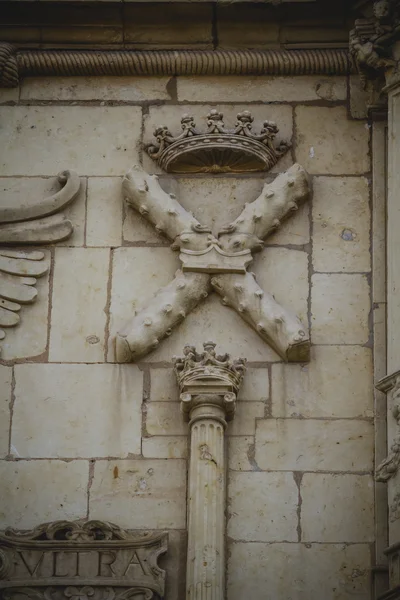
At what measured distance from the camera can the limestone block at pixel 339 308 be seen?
11.9 meters

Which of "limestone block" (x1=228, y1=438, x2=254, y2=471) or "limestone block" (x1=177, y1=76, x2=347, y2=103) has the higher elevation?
"limestone block" (x1=177, y1=76, x2=347, y2=103)

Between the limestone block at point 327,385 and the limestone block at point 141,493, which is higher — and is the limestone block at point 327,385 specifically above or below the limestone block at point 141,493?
above

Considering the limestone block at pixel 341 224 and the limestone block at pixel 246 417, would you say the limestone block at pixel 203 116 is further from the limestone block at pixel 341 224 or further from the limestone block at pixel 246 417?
the limestone block at pixel 246 417

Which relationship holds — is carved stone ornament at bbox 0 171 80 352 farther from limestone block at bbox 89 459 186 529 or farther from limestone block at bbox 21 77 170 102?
limestone block at bbox 89 459 186 529

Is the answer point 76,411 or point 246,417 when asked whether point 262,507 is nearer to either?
point 246,417

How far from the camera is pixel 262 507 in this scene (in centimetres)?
1148

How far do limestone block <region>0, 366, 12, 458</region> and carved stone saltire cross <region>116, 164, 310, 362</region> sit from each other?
24.2 inches

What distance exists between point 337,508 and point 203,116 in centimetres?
254

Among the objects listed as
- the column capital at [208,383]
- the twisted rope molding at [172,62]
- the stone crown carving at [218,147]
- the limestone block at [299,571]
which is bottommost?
the limestone block at [299,571]

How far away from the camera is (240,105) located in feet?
41.5

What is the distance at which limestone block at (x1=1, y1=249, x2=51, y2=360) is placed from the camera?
11969mm

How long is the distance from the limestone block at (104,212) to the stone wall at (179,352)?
11mm

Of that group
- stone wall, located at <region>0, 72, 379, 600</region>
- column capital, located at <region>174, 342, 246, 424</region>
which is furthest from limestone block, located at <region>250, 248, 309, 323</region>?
column capital, located at <region>174, 342, 246, 424</region>

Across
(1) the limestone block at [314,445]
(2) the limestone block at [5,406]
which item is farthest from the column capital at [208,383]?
(2) the limestone block at [5,406]
